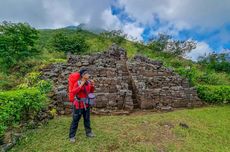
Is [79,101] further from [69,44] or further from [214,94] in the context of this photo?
[69,44]

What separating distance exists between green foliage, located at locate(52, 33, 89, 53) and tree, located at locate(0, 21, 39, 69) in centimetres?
596

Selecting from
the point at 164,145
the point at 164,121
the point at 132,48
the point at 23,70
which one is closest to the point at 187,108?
the point at 164,121

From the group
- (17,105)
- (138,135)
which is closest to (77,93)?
(17,105)

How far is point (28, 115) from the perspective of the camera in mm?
7699

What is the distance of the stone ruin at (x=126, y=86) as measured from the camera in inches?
392

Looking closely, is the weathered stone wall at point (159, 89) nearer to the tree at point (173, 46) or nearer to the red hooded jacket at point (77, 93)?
the red hooded jacket at point (77, 93)

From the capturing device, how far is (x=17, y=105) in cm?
666

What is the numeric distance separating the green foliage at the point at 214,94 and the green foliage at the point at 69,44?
1353cm

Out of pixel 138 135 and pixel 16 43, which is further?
pixel 16 43

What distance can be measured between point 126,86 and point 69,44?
45.0 ft

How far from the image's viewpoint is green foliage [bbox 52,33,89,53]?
23344mm

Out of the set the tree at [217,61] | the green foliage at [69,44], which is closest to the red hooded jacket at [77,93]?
the green foliage at [69,44]

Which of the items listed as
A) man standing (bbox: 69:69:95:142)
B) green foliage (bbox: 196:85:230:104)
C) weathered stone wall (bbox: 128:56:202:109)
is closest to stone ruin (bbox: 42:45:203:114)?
weathered stone wall (bbox: 128:56:202:109)

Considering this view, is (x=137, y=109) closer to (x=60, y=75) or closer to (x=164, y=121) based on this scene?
(x=164, y=121)
